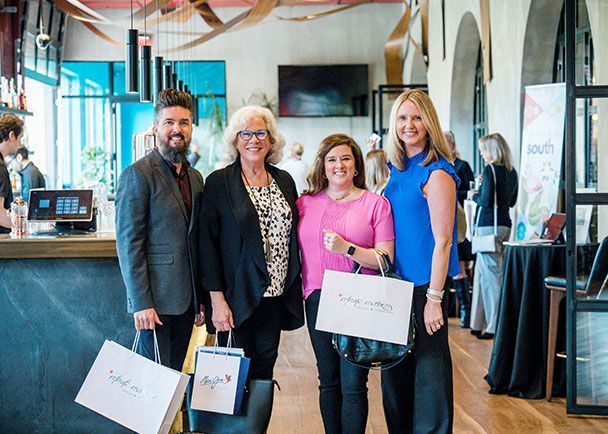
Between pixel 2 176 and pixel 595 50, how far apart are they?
3656 mm

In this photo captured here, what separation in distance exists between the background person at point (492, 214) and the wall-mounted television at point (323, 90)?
10.9m

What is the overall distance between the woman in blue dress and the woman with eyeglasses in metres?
0.43

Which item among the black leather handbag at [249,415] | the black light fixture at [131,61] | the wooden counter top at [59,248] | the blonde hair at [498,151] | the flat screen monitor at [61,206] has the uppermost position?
the black light fixture at [131,61]

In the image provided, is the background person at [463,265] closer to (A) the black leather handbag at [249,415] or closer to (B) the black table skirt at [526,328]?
(B) the black table skirt at [526,328]

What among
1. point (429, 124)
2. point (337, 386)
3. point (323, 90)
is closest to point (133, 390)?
point (337, 386)

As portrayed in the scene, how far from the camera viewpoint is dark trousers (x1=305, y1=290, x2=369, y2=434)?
12.0 feet

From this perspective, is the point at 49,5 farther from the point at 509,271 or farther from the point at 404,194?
the point at 404,194

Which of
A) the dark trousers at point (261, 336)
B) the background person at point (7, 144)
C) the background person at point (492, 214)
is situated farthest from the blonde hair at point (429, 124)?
the background person at point (492, 214)

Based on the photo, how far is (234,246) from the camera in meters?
3.60

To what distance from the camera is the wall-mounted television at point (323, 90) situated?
59.7ft

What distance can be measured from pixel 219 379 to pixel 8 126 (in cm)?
315

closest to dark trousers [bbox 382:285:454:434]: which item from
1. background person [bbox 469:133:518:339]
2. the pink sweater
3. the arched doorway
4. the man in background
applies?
the pink sweater

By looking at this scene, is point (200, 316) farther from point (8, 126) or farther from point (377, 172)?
point (377, 172)

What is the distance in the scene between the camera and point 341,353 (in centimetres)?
358
